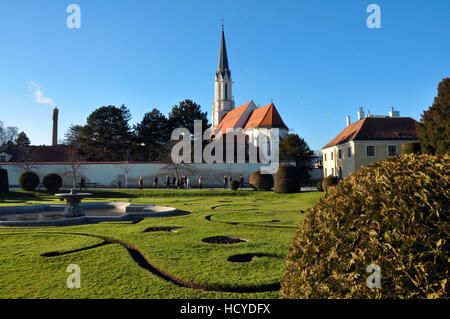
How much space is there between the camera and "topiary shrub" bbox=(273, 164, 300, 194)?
23062 mm

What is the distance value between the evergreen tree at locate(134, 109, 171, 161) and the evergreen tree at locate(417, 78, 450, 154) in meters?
36.5

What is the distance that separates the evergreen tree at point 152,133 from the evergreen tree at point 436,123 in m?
36.5

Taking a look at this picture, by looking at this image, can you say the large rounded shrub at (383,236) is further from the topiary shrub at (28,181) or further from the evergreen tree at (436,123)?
the topiary shrub at (28,181)

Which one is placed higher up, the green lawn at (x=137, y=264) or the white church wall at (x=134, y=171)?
the white church wall at (x=134, y=171)

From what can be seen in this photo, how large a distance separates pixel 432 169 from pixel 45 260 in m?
6.17

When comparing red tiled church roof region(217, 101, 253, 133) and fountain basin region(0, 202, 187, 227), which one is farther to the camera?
red tiled church roof region(217, 101, 253, 133)

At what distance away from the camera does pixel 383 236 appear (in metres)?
1.98

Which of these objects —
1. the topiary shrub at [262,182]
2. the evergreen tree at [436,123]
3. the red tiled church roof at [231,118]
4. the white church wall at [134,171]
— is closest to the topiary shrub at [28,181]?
the white church wall at [134,171]

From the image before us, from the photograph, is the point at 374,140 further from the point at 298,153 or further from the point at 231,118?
the point at 231,118

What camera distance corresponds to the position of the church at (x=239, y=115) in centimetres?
4578

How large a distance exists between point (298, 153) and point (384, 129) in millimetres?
A: 11140

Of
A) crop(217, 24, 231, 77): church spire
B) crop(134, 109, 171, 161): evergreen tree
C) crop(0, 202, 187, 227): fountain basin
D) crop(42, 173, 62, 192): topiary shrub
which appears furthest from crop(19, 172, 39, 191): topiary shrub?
crop(217, 24, 231, 77): church spire

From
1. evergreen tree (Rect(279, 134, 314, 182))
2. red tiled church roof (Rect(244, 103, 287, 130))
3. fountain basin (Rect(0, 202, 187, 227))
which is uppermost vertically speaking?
red tiled church roof (Rect(244, 103, 287, 130))

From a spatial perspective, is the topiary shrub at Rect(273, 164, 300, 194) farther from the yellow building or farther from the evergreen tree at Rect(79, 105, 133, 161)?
the evergreen tree at Rect(79, 105, 133, 161)
